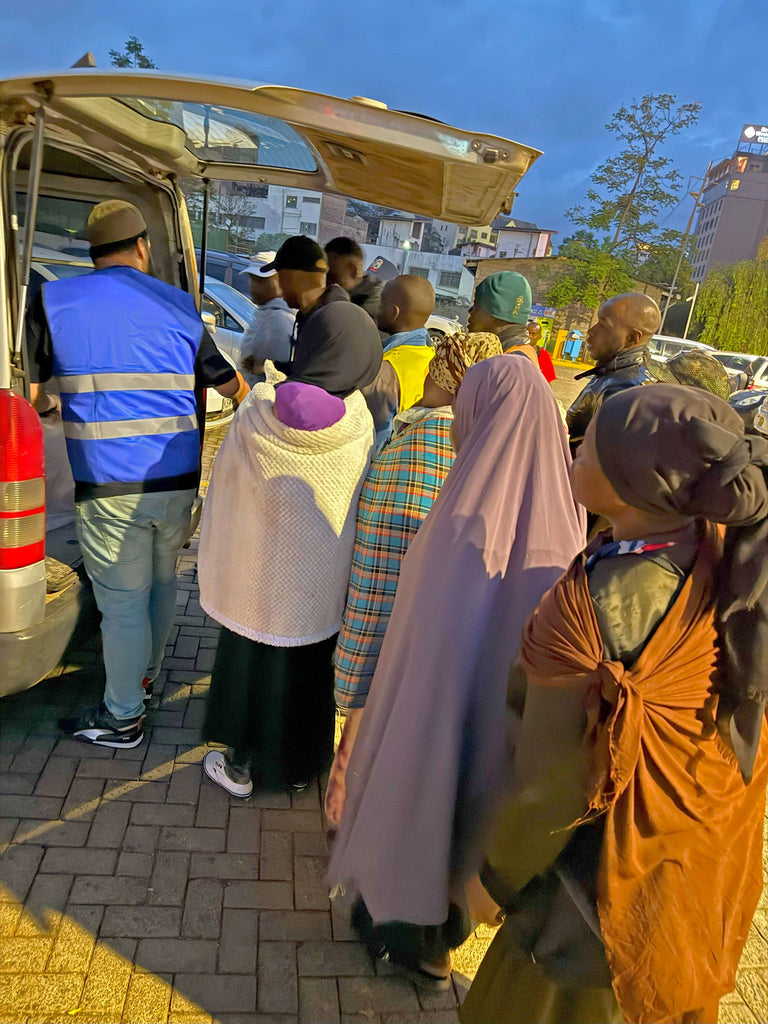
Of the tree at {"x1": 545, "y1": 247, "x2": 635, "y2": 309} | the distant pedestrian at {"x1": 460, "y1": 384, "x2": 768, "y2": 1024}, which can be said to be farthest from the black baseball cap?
the tree at {"x1": 545, "y1": 247, "x2": 635, "y2": 309}

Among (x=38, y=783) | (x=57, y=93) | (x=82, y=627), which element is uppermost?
(x=57, y=93)

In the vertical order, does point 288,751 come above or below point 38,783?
above

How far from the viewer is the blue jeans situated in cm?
263

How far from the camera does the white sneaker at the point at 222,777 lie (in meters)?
2.74

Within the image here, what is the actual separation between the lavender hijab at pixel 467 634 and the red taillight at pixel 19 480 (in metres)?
1.32

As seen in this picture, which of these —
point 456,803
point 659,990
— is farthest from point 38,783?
point 659,990

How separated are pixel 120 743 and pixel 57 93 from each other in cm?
240

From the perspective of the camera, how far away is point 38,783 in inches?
105

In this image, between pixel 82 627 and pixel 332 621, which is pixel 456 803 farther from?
pixel 82 627

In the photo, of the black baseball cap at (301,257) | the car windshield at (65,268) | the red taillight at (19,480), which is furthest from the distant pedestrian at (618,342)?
the car windshield at (65,268)

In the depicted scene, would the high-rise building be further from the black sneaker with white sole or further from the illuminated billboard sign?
the black sneaker with white sole

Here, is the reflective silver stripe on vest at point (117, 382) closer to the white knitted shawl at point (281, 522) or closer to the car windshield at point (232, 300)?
Answer: the white knitted shawl at point (281, 522)

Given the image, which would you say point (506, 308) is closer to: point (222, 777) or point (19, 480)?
point (19, 480)

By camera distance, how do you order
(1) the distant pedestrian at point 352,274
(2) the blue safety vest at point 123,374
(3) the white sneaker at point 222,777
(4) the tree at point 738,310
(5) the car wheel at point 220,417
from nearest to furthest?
(2) the blue safety vest at point 123,374 < (3) the white sneaker at point 222,777 < (1) the distant pedestrian at point 352,274 < (5) the car wheel at point 220,417 < (4) the tree at point 738,310
